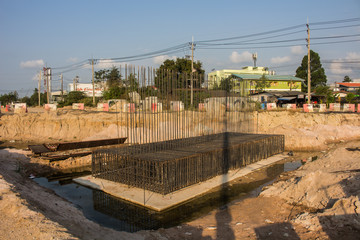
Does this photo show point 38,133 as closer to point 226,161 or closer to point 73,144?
point 73,144

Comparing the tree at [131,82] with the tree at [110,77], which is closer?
the tree at [131,82]

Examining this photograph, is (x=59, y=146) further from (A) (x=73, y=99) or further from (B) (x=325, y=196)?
(A) (x=73, y=99)

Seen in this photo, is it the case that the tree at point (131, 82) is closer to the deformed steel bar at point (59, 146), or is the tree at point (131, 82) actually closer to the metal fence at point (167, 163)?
the metal fence at point (167, 163)

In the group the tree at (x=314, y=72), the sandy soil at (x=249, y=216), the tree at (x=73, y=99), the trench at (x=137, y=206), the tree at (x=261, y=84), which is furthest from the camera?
the tree at (x=314, y=72)

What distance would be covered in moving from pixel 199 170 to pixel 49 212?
5422 mm

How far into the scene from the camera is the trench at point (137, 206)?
7.55m

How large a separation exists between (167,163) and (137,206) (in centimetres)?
160

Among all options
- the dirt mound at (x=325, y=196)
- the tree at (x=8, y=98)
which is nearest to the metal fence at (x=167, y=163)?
the dirt mound at (x=325, y=196)

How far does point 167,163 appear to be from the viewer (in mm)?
8898

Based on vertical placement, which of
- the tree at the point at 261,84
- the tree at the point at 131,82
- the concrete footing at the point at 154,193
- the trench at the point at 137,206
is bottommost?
the trench at the point at 137,206

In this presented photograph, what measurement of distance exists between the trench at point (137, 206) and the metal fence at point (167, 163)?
85 centimetres

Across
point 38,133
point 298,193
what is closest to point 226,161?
point 298,193

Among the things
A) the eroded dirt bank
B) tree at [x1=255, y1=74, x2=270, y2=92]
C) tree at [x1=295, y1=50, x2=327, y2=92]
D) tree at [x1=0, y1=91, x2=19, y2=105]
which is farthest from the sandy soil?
tree at [x1=0, y1=91, x2=19, y2=105]

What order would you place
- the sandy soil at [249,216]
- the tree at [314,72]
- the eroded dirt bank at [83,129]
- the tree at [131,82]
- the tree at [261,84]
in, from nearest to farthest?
the sandy soil at [249,216], the tree at [131,82], the eroded dirt bank at [83,129], the tree at [261,84], the tree at [314,72]
